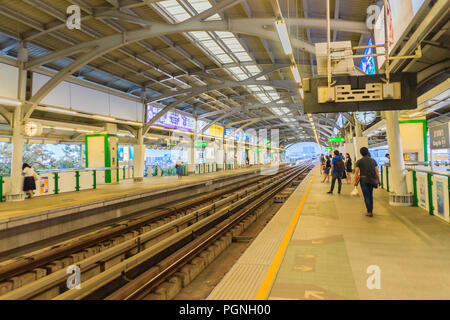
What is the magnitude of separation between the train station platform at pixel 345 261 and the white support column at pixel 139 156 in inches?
494

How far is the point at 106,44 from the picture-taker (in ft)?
32.4

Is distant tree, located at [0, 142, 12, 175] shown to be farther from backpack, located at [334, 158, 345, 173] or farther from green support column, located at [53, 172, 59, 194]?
backpack, located at [334, 158, 345, 173]

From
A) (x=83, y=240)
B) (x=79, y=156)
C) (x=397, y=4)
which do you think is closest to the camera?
(x=397, y=4)

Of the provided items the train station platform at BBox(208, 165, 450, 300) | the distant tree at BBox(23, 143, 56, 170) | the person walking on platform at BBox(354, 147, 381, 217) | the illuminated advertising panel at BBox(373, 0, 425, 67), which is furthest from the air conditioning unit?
the distant tree at BBox(23, 143, 56, 170)

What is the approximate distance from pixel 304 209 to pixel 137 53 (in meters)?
10.5

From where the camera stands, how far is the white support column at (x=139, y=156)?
16.9 m

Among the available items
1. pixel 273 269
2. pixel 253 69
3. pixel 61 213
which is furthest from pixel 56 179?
pixel 253 69

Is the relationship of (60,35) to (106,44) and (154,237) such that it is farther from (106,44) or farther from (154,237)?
(154,237)

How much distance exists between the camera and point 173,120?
19.9m

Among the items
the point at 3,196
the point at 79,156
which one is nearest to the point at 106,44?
the point at 3,196

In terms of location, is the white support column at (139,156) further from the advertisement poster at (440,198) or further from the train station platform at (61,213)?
the advertisement poster at (440,198)

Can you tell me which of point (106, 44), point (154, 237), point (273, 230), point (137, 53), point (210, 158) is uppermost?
point (137, 53)

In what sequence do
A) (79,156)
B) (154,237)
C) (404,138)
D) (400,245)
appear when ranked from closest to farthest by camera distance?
1. (400,245)
2. (154,237)
3. (404,138)
4. (79,156)

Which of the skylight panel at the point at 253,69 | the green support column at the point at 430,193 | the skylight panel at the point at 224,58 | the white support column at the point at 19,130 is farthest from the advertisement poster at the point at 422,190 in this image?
the white support column at the point at 19,130
